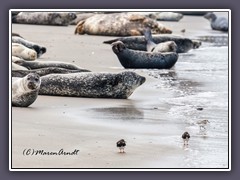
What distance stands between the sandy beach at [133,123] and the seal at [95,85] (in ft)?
0.36

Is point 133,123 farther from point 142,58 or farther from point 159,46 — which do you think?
point 159,46

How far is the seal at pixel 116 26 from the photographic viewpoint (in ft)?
44.0

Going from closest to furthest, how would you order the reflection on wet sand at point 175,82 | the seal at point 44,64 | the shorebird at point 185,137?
the shorebird at point 185,137 < the reflection on wet sand at point 175,82 < the seal at point 44,64

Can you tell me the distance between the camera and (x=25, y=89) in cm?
1109

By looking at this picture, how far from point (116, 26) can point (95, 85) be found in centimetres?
271

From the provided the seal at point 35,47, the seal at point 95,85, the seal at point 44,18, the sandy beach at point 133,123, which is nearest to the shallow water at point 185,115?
the sandy beach at point 133,123

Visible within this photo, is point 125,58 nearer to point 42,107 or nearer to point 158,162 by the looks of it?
point 42,107

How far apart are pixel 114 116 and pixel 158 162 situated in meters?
1.30

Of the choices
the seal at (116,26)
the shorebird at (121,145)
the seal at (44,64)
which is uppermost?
the seal at (116,26)

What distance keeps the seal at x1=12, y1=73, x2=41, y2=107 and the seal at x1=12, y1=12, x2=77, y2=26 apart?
57cm

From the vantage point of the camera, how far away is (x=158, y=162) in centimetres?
962

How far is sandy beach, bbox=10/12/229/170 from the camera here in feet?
31.8

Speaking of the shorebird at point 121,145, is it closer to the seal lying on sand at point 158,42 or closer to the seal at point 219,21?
the seal at point 219,21
